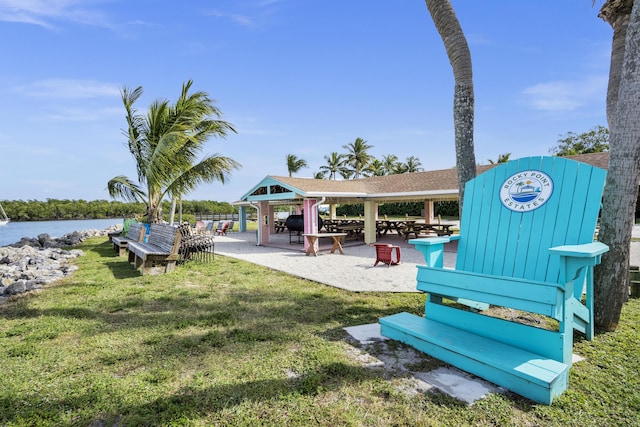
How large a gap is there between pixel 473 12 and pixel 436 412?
7725 millimetres

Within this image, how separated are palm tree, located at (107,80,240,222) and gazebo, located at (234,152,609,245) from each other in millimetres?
2239

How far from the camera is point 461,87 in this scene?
4926mm

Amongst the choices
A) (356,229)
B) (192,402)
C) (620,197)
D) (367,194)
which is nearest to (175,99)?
(367,194)

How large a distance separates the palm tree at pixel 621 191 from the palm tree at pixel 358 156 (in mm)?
47322

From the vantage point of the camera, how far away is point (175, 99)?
40.7ft

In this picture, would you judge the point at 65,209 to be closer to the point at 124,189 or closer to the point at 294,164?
the point at 294,164

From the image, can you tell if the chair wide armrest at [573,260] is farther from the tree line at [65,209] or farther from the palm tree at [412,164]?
the palm tree at [412,164]

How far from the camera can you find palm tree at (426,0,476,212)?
16.0 feet

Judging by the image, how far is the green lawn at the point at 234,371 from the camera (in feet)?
7.44

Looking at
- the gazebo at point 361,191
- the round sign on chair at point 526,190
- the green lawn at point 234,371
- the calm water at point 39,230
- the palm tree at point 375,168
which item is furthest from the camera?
the palm tree at point 375,168

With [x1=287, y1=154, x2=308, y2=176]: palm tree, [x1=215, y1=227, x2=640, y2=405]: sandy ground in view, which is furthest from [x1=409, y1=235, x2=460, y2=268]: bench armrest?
[x1=287, y1=154, x2=308, y2=176]: palm tree

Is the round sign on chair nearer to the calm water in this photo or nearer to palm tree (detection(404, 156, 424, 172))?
the calm water

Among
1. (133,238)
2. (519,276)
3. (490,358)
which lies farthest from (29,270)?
(519,276)

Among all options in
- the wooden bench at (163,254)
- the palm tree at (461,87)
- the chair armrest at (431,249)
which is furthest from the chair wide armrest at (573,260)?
the wooden bench at (163,254)
